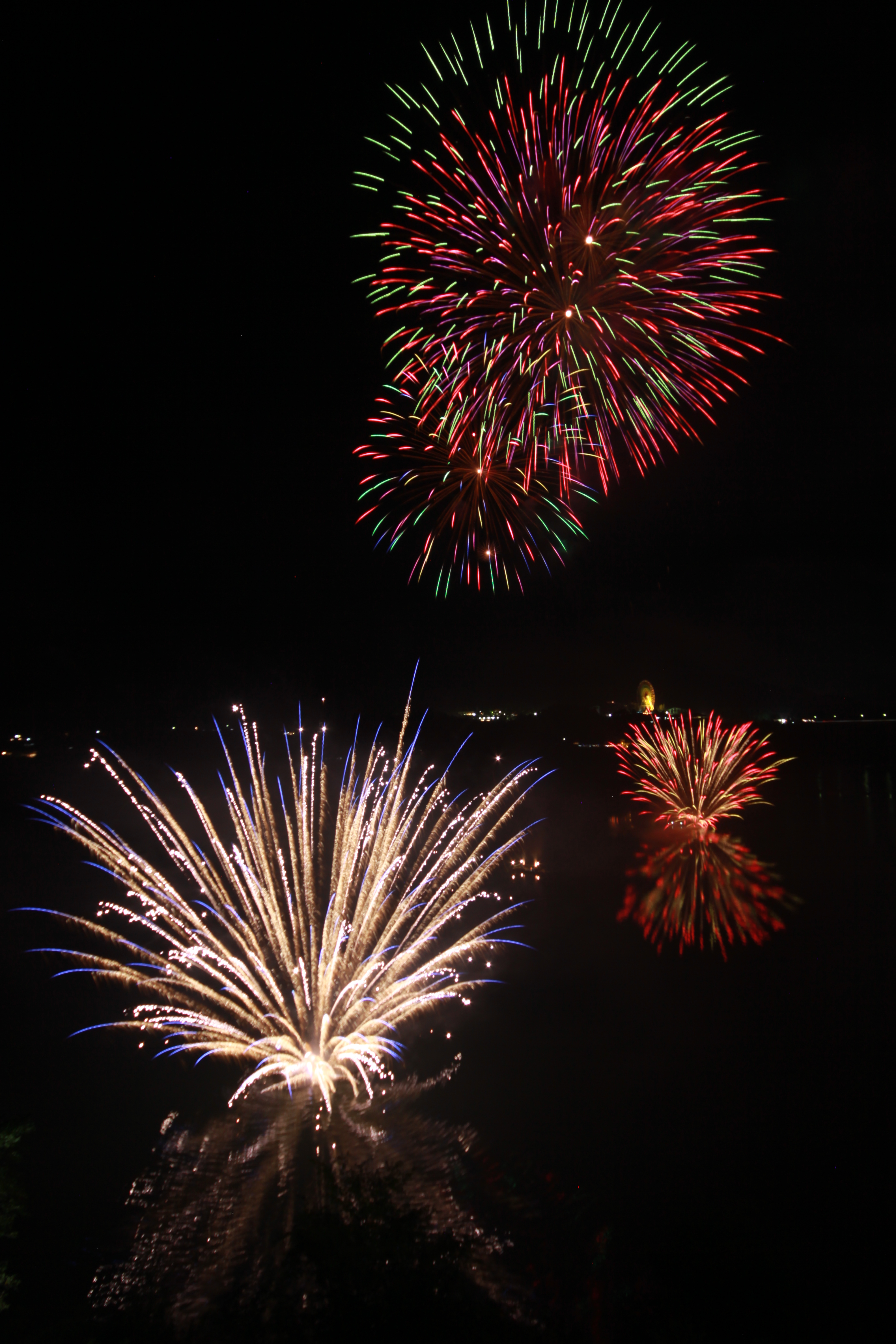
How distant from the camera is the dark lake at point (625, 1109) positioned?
6.56m

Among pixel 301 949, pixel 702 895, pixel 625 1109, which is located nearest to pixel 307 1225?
pixel 625 1109

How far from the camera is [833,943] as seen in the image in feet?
51.0

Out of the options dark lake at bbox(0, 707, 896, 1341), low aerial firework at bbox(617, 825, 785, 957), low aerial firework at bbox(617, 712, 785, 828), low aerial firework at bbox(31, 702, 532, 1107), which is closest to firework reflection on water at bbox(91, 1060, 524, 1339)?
A: dark lake at bbox(0, 707, 896, 1341)

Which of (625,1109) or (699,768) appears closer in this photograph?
(625,1109)

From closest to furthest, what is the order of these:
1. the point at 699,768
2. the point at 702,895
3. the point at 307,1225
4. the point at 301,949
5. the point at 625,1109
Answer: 1. the point at 307,1225
2. the point at 625,1109
3. the point at 301,949
4. the point at 702,895
5. the point at 699,768

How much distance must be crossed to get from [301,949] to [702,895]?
12.3 m

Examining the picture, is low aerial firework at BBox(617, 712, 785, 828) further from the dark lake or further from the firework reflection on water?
the firework reflection on water

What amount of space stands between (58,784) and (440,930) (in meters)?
18.2

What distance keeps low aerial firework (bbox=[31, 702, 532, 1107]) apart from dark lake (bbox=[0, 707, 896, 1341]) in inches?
30.2

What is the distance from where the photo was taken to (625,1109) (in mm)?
9461

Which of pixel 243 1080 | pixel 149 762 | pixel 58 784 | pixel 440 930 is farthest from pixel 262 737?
pixel 243 1080

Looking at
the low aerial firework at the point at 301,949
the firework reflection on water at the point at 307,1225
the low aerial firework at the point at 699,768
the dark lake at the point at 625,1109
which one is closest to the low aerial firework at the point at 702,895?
the dark lake at the point at 625,1109

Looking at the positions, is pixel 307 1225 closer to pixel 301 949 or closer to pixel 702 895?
pixel 301 949

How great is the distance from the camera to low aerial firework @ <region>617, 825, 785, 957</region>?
16.5m
